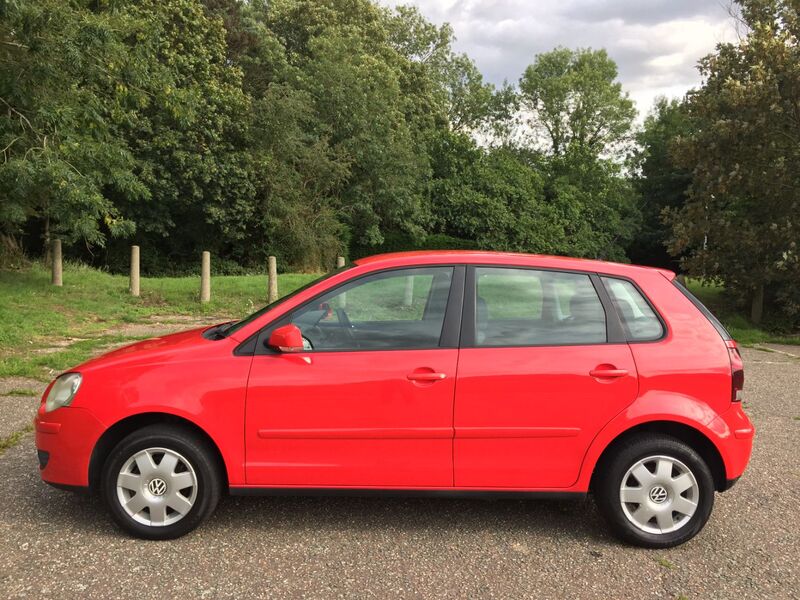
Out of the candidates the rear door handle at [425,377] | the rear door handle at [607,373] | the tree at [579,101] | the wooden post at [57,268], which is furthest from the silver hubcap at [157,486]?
the tree at [579,101]

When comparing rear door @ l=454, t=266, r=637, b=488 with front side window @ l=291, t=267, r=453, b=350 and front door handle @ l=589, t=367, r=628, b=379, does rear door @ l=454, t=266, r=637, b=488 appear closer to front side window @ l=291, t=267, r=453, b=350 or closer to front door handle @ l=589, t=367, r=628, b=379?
front door handle @ l=589, t=367, r=628, b=379

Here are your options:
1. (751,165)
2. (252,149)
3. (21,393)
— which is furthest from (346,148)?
(21,393)

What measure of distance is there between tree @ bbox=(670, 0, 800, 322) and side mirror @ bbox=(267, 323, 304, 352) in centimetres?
1470

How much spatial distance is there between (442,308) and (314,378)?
2.72ft

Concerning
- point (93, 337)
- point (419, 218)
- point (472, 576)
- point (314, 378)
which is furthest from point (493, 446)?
point (419, 218)

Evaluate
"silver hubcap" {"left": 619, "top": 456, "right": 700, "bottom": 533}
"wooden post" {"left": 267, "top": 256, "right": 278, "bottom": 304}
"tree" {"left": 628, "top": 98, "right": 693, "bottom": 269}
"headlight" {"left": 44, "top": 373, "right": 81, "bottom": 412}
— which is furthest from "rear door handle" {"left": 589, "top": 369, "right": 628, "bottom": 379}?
"tree" {"left": 628, "top": 98, "right": 693, "bottom": 269}

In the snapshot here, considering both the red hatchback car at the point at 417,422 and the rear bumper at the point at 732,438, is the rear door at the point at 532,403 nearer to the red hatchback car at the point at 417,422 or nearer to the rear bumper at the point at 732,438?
the red hatchback car at the point at 417,422

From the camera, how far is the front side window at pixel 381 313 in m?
3.54

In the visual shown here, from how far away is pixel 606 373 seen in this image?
A: 3396mm

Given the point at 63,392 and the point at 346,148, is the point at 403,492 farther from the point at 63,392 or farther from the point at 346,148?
the point at 346,148

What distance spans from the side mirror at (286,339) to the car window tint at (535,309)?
1.00 metres

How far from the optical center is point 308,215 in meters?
25.4

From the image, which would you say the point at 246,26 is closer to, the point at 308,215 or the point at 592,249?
the point at 308,215

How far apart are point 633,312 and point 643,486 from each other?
3.20 ft
